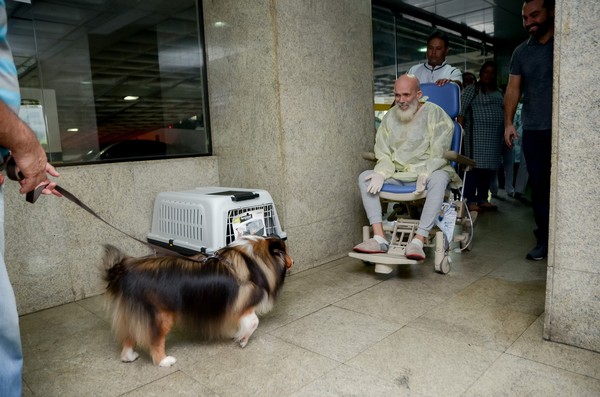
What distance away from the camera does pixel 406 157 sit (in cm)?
294

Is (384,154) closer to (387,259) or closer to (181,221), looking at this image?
(387,259)

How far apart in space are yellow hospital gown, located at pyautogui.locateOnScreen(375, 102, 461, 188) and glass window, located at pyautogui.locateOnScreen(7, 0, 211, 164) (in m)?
1.41

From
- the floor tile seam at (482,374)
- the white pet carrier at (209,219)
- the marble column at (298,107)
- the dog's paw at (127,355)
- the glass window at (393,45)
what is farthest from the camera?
the glass window at (393,45)

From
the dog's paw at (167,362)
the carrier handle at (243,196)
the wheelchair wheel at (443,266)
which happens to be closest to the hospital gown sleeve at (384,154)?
the wheelchair wheel at (443,266)

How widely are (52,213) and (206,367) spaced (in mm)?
1417

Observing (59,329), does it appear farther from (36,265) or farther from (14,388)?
(14,388)

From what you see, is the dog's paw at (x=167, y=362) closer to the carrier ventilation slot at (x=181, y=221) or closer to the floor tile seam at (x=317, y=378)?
the floor tile seam at (x=317, y=378)

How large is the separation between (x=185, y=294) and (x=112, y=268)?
1.05ft

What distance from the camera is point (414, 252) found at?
255 centimetres

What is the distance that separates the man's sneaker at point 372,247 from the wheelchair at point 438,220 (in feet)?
0.10

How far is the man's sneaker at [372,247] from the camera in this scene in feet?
8.86

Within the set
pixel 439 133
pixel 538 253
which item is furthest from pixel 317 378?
pixel 538 253

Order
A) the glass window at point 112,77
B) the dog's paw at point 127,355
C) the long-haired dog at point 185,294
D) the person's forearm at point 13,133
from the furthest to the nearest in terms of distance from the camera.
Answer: the glass window at point 112,77 → the dog's paw at point 127,355 → the long-haired dog at point 185,294 → the person's forearm at point 13,133

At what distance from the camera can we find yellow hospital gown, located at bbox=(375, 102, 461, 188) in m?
2.84
